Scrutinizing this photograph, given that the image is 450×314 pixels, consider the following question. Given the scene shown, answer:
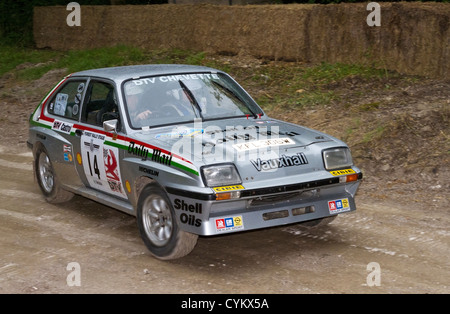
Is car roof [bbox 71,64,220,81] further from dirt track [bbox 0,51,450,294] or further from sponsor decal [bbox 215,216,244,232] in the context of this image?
sponsor decal [bbox 215,216,244,232]

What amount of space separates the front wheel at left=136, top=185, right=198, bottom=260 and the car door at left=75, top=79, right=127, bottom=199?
1.61 ft

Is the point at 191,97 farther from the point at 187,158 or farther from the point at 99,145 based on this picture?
the point at 187,158

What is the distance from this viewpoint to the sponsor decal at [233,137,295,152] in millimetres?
6051

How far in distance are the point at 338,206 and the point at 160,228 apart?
165cm

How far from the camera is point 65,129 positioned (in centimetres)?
772

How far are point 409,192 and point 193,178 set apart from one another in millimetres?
3665

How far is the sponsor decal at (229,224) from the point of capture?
5703mm

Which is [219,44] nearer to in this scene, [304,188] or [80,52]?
[80,52]

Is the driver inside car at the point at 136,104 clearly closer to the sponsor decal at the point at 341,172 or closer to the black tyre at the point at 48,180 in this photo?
the black tyre at the point at 48,180

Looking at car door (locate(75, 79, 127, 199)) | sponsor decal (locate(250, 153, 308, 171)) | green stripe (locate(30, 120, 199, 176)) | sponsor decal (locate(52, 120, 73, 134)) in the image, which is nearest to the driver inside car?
car door (locate(75, 79, 127, 199))

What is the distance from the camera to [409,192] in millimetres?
8367

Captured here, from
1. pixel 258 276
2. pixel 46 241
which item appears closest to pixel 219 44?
pixel 46 241

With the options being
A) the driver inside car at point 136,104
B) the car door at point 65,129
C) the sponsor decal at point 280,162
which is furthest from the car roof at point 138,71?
the sponsor decal at point 280,162

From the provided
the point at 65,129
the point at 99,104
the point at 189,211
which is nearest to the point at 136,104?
the point at 99,104
